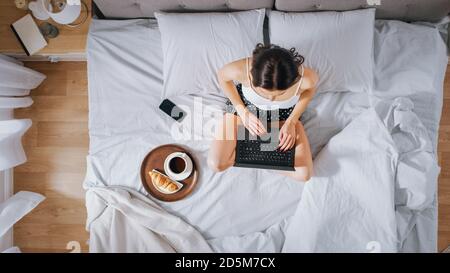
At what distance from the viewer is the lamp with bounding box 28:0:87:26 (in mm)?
1460

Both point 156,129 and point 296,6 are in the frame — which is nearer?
point 296,6

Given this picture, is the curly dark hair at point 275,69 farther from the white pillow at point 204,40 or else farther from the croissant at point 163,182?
the croissant at point 163,182

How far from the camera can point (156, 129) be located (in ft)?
5.30

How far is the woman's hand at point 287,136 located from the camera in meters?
1.46

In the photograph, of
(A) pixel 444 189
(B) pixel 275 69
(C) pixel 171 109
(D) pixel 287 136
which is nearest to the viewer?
(B) pixel 275 69

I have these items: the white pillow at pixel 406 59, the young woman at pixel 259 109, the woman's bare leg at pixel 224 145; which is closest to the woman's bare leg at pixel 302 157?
the young woman at pixel 259 109

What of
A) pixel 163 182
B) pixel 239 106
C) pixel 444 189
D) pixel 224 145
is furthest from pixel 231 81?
pixel 444 189

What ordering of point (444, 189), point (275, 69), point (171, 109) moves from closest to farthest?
point (275, 69)
point (171, 109)
point (444, 189)

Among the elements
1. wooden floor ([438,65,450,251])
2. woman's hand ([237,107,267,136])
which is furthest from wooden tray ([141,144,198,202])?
wooden floor ([438,65,450,251])

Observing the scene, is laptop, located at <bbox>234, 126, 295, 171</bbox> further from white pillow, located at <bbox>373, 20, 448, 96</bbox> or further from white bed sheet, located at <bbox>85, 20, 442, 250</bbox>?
white pillow, located at <bbox>373, 20, 448, 96</bbox>

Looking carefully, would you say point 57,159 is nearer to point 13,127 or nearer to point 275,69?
point 13,127

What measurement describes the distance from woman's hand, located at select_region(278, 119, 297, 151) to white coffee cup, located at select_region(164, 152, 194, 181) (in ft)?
1.30

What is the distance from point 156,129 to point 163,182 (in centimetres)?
25

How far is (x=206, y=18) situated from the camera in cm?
150
